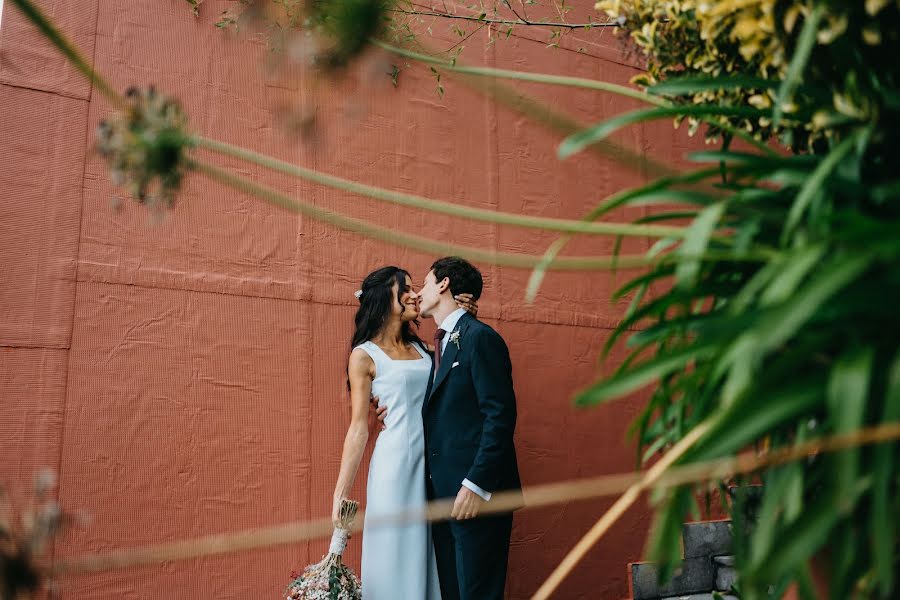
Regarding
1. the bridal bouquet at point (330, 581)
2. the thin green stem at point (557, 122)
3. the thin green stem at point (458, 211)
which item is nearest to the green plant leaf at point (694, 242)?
the thin green stem at point (458, 211)

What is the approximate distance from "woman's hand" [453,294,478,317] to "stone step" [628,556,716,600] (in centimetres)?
130

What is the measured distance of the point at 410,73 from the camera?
13.8 feet

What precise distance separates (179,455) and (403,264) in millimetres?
1356

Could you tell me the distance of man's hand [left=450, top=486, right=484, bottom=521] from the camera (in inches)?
125

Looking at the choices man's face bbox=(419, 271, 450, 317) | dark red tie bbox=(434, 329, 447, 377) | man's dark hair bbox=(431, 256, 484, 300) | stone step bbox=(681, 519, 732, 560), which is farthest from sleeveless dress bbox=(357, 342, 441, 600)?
stone step bbox=(681, 519, 732, 560)

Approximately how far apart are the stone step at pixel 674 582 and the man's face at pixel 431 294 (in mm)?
1399

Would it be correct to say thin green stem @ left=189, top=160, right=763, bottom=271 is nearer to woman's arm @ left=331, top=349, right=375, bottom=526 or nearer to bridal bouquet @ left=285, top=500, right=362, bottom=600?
bridal bouquet @ left=285, top=500, right=362, bottom=600

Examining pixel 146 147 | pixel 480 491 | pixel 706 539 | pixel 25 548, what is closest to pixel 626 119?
pixel 146 147

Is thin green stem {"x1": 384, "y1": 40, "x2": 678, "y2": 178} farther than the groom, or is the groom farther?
the groom

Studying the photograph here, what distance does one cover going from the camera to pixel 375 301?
3.71 m

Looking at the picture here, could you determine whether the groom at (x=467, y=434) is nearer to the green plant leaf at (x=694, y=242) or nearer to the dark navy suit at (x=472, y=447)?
the dark navy suit at (x=472, y=447)

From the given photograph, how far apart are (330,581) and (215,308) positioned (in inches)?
48.9

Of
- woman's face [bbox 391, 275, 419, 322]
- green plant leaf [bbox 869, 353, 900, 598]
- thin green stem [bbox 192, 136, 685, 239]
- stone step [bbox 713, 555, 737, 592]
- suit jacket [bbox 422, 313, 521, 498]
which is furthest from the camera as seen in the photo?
woman's face [bbox 391, 275, 419, 322]

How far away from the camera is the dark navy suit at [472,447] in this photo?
10.6 feet
